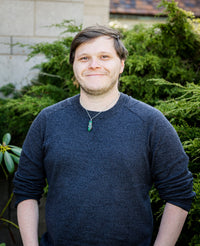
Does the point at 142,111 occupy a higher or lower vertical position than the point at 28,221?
higher

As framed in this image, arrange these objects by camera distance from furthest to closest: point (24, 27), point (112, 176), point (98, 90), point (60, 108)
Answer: point (24, 27), point (60, 108), point (98, 90), point (112, 176)

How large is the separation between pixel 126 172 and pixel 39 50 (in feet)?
7.61

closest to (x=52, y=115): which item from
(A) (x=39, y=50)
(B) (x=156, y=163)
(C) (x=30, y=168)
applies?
(C) (x=30, y=168)

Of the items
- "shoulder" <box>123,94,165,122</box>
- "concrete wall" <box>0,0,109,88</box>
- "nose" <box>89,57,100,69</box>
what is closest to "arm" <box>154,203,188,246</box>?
"shoulder" <box>123,94,165,122</box>

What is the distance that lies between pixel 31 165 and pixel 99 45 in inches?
31.4

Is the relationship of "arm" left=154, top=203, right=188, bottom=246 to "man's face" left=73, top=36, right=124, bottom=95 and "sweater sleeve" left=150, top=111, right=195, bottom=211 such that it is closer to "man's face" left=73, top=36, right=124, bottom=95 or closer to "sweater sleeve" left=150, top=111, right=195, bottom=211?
"sweater sleeve" left=150, top=111, right=195, bottom=211

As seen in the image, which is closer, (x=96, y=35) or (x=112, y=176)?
(x=112, y=176)

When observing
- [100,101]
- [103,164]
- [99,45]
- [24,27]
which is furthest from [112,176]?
[24,27]

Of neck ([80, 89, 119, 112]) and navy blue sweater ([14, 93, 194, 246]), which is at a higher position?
neck ([80, 89, 119, 112])

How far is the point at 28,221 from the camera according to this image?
162cm

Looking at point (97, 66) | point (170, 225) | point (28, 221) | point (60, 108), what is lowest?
point (28, 221)

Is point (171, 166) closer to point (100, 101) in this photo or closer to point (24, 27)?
point (100, 101)

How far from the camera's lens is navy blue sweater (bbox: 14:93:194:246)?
1.45 m

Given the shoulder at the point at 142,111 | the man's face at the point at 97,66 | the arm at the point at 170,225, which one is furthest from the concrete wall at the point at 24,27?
the arm at the point at 170,225
